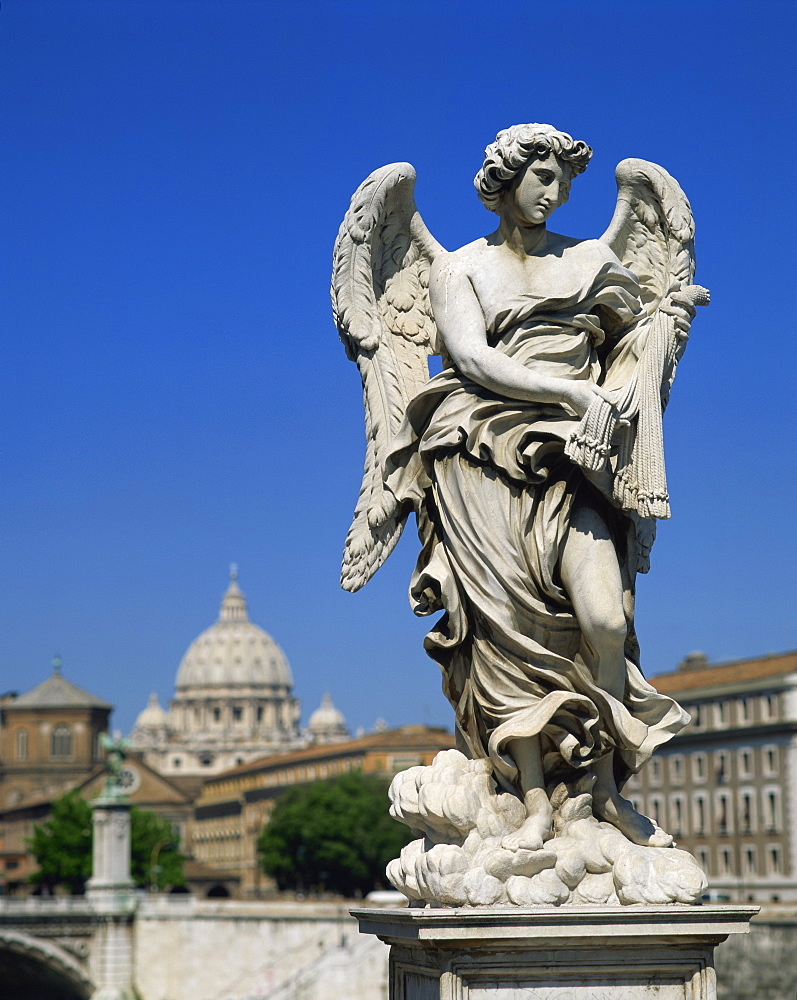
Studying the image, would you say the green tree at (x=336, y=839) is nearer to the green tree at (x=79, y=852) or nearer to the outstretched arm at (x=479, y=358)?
the green tree at (x=79, y=852)

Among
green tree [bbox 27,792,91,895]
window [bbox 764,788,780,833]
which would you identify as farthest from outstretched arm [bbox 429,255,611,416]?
green tree [bbox 27,792,91,895]

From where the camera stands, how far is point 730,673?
67.4 m

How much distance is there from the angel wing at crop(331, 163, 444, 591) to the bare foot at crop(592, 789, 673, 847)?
3.64 feet

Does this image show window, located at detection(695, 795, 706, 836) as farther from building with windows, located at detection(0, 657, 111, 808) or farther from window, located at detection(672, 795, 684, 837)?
building with windows, located at detection(0, 657, 111, 808)

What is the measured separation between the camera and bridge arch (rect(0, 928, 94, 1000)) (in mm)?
65625

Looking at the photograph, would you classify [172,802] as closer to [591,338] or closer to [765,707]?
[765,707]

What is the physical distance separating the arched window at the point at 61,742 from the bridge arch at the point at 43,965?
245 feet

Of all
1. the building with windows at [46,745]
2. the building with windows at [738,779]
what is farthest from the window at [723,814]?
the building with windows at [46,745]

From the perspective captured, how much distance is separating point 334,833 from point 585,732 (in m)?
81.8

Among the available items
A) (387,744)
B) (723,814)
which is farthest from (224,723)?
(723,814)

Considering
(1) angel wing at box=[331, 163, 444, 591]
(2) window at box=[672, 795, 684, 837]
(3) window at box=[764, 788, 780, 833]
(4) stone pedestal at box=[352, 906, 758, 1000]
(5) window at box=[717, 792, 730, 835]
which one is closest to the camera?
(4) stone pedestal at box=[352, 906, 758, 1000]

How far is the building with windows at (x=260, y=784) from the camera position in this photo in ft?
384

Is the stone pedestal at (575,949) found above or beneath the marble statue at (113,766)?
beneath

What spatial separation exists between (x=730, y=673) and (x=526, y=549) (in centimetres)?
6329
